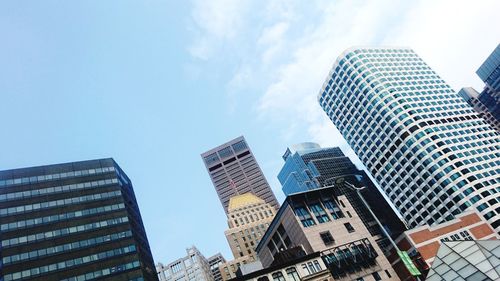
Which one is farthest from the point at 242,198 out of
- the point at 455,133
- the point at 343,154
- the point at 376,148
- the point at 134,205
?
the point at 455,133

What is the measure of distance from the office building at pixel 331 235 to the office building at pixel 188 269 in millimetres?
103705

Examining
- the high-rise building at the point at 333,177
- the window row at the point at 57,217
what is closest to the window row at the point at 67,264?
the window row at the point at 57,217

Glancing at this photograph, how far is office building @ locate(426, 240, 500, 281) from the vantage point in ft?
106

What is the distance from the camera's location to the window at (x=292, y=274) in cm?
5509

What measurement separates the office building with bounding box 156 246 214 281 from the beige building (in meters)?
17.1

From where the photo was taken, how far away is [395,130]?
5138 inches

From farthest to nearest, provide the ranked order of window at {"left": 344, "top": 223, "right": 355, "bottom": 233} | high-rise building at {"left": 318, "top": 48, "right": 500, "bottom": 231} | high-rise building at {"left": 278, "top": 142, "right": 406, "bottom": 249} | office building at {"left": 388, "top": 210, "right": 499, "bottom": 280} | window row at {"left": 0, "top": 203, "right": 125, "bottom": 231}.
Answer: high-rise building at {"left": 278, "top": 142, "right": 406, "bottom": 249}, high-rise building at {"left": 318, "top": 48, "right": 500, "bottom": 231}, window row at {"left": 0, "top": 203, "right": 125, "bottom": 231}, office building at {"left": 388, "top": 210, "right": 499, "bottom": 280}, window at {"left": 344, "top": 223, "right": 355, "bottom": 233}

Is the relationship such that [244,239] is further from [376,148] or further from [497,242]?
[497,242]

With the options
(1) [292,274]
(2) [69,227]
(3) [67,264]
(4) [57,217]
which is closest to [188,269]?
(2) [69,227]

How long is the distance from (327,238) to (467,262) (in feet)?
115

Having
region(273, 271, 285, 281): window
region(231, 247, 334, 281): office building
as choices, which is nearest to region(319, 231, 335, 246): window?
region(231, 247, 334, 281): office building

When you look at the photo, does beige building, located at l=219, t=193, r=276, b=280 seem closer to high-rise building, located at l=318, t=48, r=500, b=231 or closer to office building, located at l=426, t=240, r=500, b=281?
high-rise building, located at l=318, t=48, r=500, b=231

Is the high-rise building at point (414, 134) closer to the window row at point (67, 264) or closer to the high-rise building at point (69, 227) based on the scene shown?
the high-rise building at point (69, 227)

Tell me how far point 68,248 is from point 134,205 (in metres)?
25.2
